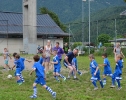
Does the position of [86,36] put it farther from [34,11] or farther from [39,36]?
[34,11]

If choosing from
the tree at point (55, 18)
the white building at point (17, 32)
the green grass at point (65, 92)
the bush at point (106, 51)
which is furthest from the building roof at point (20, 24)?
the green grass at point (65, 92)

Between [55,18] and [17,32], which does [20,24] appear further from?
[55,18]

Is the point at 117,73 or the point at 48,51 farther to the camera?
the point at 48,51

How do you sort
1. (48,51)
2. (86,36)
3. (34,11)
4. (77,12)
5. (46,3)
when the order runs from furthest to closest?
(46,3) → (77,12) → (86,36) → (34,11) → (48,51)

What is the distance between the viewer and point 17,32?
51656 millimetres

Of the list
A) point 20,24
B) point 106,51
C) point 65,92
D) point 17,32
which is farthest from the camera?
point 20,24

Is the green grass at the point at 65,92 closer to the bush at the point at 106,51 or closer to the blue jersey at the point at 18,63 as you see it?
the blue jersey at the point at 18,63

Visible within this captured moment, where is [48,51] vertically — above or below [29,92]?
above

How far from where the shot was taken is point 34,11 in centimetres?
4403

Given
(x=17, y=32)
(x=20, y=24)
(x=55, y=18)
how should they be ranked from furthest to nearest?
(x=55, y=18), (x=20, y=24), (x=17, y=32)

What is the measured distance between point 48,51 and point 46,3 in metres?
148

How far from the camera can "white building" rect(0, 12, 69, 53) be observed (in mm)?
47875

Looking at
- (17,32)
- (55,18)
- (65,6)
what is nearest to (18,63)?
(17,32)

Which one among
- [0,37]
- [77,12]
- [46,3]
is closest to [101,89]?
[0,37]
